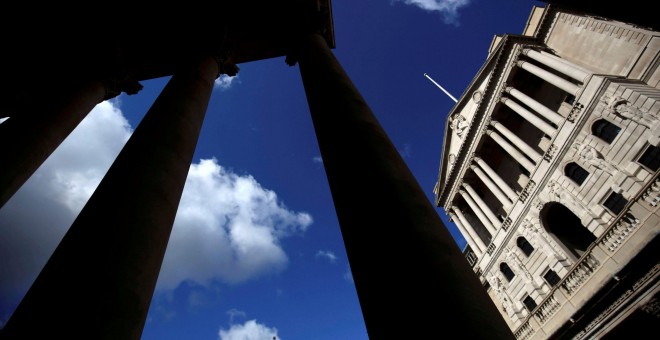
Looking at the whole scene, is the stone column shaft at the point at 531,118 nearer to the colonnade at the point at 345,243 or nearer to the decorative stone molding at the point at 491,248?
the decorative stone molding at the point at 491,248

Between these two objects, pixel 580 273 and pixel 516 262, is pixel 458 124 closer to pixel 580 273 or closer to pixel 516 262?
pixel 516 262

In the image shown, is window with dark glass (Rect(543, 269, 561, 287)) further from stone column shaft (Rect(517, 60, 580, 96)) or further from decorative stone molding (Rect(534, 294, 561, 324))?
stone column shaft (Rect(517, 60, 580, 96))

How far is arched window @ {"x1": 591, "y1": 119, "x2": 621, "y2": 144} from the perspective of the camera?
20.9 meters

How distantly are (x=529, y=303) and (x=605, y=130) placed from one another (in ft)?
43.0

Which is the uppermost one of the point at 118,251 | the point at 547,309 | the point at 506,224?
the point at 506,224

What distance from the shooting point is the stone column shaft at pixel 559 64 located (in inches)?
939

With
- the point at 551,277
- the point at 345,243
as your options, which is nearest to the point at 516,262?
the point at 551,277

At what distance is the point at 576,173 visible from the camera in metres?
23.1

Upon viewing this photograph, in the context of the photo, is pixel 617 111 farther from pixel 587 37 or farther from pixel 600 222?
pixel 587 37

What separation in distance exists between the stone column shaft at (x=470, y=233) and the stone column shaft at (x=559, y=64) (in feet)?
55.0

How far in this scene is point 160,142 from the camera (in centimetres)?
574

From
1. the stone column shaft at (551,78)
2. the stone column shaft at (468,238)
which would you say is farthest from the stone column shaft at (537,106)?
the stone column shaft at (468,238)

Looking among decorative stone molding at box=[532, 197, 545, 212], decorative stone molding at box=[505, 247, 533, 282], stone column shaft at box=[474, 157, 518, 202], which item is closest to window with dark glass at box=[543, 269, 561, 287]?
decorative stone molding at box=[505, 247, 533, 282]

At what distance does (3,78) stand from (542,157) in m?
31.1
